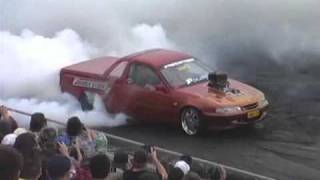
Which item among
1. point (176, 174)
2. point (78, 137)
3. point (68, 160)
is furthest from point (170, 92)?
point (68, 160)

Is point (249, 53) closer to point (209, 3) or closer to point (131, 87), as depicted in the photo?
point (209, 3)

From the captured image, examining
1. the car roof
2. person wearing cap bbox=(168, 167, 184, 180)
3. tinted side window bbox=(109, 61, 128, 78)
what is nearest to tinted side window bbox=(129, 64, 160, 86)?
the car roof

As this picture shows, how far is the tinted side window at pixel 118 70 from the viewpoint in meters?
13.5

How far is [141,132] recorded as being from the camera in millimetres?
12891

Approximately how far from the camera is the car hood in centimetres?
1212

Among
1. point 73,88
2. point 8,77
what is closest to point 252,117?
point 73,88

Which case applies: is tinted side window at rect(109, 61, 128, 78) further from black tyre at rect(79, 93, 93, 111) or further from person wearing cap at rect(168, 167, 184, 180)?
person wearing cap at rect(168, 167, 184, 180)

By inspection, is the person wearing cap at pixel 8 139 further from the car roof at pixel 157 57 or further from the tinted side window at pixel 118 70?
the tinted side window at pixel 118 70

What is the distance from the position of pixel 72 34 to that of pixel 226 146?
737 centimetres

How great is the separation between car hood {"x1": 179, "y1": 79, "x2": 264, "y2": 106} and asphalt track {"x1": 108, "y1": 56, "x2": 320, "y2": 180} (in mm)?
606

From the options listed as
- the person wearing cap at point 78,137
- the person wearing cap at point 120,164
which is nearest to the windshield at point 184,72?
the person wearing cap at point 78,137

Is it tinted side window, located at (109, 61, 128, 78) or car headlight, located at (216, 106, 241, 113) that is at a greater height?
tinted side window, located at (109, 61, 128, 78)

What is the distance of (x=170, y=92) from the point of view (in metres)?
12.7

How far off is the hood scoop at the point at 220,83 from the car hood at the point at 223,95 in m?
0.07
